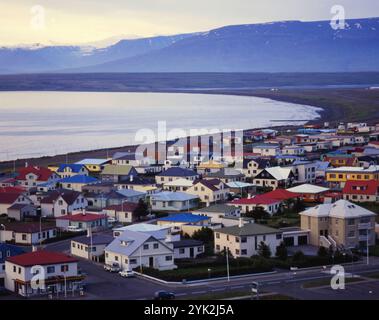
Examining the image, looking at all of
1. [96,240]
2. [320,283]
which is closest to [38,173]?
[96,240]

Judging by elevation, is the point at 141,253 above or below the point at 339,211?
below

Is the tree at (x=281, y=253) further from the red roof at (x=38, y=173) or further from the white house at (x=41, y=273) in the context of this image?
the red roof at (x=38, y=173)

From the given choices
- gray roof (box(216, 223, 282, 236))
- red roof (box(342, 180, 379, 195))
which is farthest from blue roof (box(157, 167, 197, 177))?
gray roof (box(216, 223, 282, 236))

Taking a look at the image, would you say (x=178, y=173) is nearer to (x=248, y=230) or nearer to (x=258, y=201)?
(x=258, y=201)

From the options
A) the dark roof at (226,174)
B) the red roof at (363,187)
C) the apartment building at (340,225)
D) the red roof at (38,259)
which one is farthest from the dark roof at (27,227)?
the dark roof at (226,174)

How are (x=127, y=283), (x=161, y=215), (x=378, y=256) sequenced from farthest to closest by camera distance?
1. (x=161, y=215)
2. (x=378, y=256)
3. (x=127, y=283)

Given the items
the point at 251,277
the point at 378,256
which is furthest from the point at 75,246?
the point at 378,256
